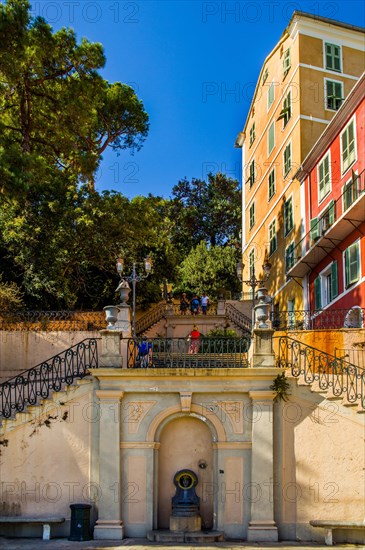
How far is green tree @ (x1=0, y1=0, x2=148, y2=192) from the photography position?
22.1 m

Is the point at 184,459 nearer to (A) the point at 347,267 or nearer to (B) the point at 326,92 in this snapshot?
(A) the point at 347,267

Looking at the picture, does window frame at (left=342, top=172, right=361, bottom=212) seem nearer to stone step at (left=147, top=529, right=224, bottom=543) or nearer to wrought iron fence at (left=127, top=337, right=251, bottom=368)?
wrought iron fence at (left=127, top=337, right=251, bottom=368)

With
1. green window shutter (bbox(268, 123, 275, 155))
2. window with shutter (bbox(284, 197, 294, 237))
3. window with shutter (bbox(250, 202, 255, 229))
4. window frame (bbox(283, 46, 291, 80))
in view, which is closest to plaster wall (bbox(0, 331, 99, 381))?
window with shutter (bbox(284, 197, 294, 237))

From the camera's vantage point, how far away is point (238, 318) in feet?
104

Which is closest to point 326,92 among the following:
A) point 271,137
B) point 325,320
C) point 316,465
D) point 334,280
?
point 271,137

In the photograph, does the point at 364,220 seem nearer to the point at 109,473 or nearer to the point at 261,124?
the point at 109,473

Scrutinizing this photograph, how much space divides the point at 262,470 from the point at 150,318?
16.2 metres

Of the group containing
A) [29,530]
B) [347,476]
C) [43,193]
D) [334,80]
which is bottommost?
[29,530]

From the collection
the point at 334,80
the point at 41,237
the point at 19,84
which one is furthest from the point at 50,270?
the point at 334,80

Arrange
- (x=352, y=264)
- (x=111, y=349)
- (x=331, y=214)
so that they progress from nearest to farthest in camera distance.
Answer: (x=111, y=349) < (x=352, y=264) < (x=331, y=214)

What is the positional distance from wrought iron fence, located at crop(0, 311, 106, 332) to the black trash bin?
8268mm

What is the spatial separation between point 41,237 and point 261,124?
13343mm

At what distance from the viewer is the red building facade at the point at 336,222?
72.4 feet

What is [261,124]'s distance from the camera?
35.0 meters
